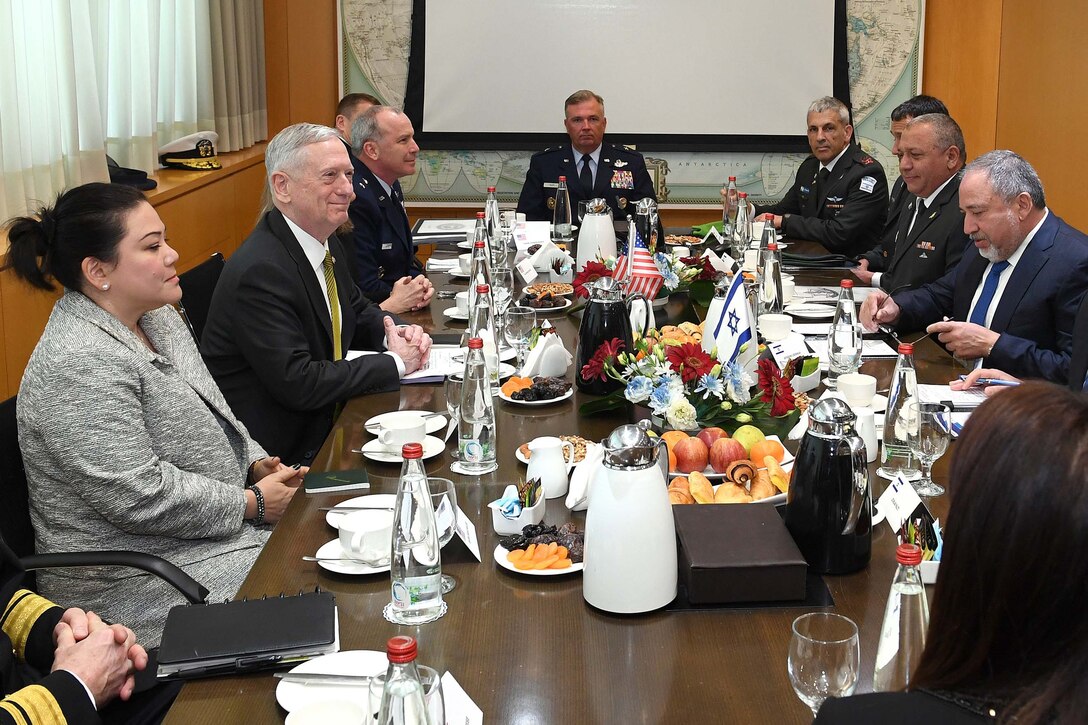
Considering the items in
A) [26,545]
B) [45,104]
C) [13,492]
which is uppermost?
[45,104]

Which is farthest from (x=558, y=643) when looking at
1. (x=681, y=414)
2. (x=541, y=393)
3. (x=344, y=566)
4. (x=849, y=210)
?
(x=849, y=210)

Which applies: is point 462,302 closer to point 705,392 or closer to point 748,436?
point 705,392

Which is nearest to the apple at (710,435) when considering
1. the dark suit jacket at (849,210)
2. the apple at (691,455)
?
the apple at (691,455)

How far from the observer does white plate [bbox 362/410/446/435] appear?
7.80ft

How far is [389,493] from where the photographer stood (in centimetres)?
203

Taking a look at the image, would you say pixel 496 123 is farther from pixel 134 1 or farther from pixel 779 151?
pixel 134 1

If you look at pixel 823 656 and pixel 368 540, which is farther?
pixel 368 540

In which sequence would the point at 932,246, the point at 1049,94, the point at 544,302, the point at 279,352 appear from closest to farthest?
1. the point at 279,352
2. the point at 544,302
3. the point at 932,246
4. the point at 1049,94

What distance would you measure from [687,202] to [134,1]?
3.49 metres

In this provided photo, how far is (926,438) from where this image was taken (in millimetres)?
2023

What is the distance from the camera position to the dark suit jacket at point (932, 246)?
13.0ft

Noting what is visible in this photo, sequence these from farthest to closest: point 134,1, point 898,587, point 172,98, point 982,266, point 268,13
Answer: point 268,13
point 172,98
point 134,1
point 982,266
point 898,587

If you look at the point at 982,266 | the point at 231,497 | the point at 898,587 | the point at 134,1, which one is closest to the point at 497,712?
the point at 898,587

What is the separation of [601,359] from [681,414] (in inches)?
14.9
